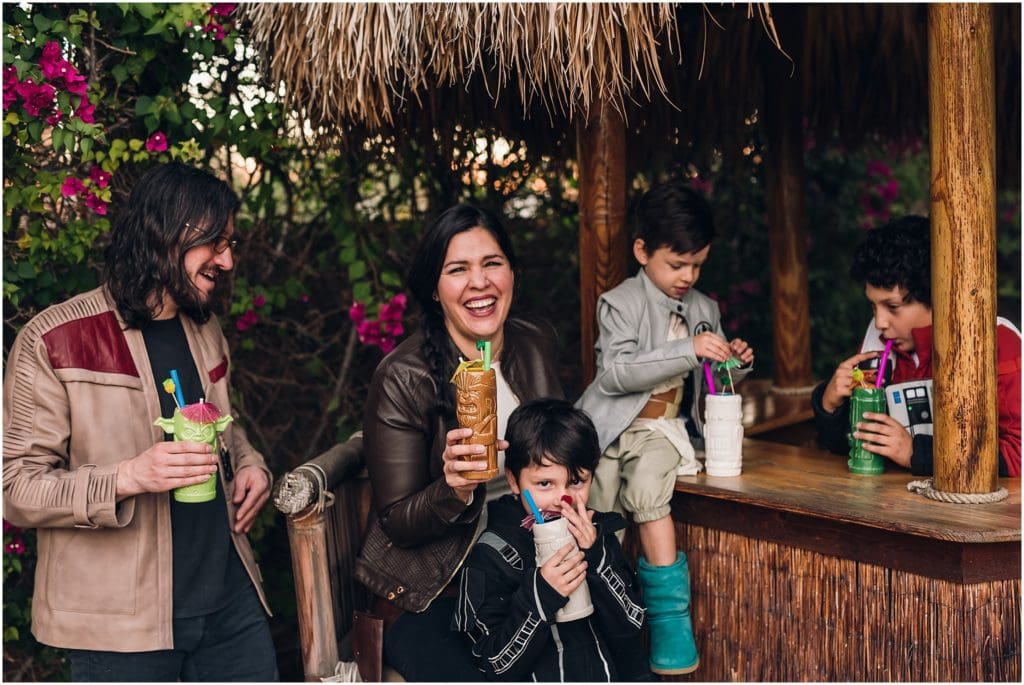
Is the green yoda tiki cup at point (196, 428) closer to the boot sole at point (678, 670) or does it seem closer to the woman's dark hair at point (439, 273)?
the woman's dark hair at point (439, 273)

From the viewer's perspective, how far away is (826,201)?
6617 mm

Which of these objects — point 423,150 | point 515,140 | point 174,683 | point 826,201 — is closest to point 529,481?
point 174,683

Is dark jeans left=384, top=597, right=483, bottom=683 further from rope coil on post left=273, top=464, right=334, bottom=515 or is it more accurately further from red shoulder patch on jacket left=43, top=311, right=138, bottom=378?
red shoulder patch on jacket left=43, top=311, right=138, bottom=378

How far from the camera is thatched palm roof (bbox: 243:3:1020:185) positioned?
2.96 meters

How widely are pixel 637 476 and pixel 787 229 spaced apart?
235 centimetres

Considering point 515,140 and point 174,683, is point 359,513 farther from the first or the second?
point 515,140

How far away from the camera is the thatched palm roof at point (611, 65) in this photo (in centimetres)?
296

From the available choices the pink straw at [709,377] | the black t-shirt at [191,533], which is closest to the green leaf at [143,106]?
the black t-shirt at [191,533]

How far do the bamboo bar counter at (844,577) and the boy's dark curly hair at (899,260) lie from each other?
60cm

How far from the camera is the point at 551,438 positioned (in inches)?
107

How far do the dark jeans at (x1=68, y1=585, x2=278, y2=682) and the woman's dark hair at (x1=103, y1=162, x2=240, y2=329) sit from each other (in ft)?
2.59

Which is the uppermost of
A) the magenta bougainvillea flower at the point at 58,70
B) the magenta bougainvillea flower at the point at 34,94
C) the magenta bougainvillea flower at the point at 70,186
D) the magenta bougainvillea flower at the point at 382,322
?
the magenta bougainvillea flower at the point at 58,70

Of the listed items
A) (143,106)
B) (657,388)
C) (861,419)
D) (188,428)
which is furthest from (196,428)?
(861,419)

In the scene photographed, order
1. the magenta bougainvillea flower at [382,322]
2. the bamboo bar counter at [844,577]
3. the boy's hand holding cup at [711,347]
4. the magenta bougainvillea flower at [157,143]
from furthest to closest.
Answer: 1. the magenta bougainvillea flower at [382,322]
2. the magenta bougainvillea flower at [157,143]
3. the boy's hand holding cup at [711,347]
4. the bamboo bar counter at [844,577]
